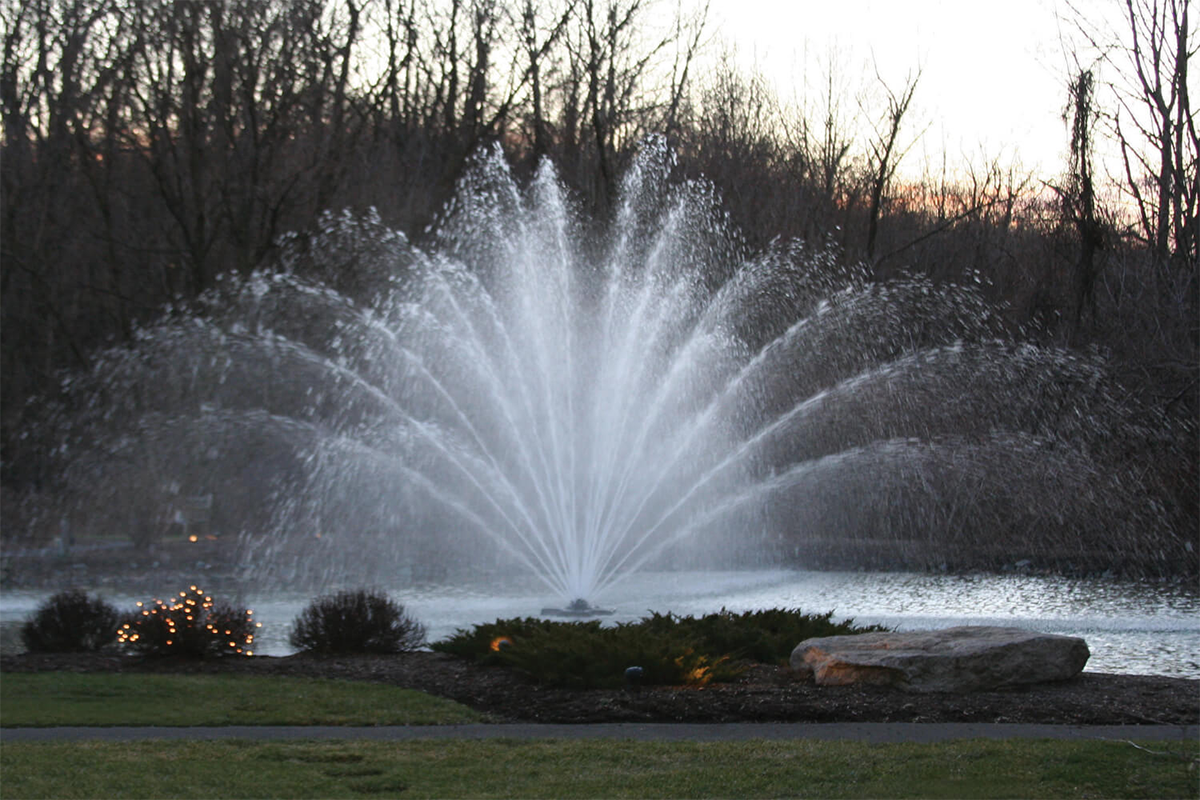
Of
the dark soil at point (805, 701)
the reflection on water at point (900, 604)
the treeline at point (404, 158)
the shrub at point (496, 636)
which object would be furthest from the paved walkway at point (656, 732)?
the treeline at point (404, 158)

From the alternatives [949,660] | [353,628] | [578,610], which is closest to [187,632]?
[353,628]

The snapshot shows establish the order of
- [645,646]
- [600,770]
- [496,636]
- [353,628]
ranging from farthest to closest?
1. [353,628]
2. [496,636]
3. [645,646]
4. [600,770]

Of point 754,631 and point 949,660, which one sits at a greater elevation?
point 754,631

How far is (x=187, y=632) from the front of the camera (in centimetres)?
1355

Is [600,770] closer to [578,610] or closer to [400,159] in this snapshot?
[578,610]

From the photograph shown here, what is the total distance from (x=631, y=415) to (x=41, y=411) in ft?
58.2

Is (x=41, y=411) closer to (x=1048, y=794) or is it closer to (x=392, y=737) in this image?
(x=392, y=737)

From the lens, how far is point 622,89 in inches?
1405

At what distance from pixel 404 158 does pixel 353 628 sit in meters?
22.9

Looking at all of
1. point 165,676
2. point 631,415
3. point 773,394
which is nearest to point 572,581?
point 631,415

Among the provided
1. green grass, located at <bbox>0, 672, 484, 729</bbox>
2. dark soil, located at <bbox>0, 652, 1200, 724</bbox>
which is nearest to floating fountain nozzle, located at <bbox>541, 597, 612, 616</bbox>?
dark soil, located at <bbox>0, 652, 1200, 724</bbox>

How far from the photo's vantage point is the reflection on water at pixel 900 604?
50.0ft

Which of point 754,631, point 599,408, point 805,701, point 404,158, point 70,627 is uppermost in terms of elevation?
point 404,158

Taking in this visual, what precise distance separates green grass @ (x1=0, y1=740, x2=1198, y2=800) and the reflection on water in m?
5.51
